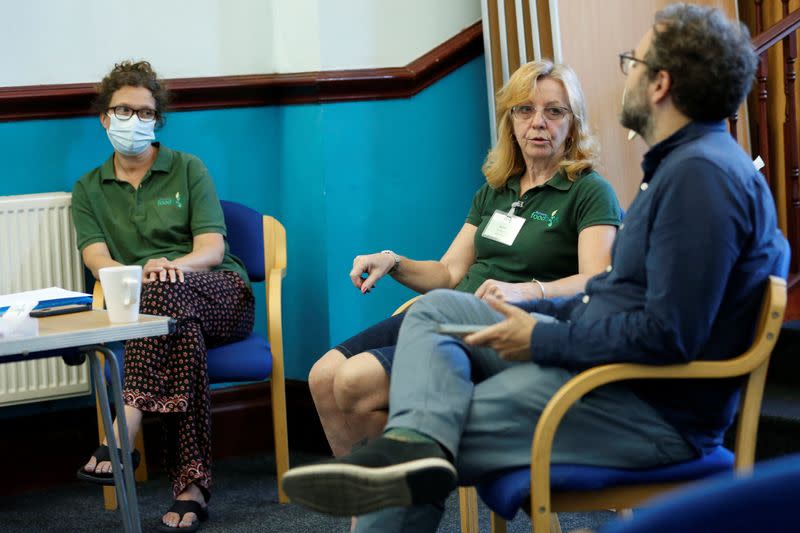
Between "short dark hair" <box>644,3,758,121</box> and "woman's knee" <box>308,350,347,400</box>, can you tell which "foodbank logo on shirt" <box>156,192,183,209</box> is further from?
"short dark hair" <box>644,3,758,121</box>

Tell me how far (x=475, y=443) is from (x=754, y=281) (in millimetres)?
529

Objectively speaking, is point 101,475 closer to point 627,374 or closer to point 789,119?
point 627,374

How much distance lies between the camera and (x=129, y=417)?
280 cm

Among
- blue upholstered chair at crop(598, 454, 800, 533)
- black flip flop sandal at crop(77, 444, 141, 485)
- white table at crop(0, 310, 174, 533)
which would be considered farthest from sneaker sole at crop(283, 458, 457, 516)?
black flip flop sandal at crop(77, 444, 141, 485)

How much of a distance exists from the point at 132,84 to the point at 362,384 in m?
1.65

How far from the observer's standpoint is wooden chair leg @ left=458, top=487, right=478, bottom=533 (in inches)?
95.7

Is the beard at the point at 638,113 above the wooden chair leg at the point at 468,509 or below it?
above

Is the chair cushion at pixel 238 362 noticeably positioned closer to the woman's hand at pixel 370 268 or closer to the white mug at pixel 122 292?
the woman's hand at pixel 370 268

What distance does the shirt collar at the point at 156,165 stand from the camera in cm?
329

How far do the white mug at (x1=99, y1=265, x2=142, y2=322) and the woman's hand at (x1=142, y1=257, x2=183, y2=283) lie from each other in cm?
106

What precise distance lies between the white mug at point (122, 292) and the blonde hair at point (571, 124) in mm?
1051

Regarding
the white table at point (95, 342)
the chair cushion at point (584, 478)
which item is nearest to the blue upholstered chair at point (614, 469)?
the chair cushion at point (584, 478)

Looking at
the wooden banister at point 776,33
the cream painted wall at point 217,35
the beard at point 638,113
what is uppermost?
the cream painted wall at point 217,35

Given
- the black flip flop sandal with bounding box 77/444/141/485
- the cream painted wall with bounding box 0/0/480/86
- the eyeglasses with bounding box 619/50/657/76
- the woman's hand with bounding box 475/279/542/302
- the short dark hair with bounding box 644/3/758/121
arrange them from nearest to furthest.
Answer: the short dark hair with bounding box 644/3/758/121, the eyeglasses with bounding box 619/50/657/76, the woman's hand with bounding box 475/279/542/302, the black flip flop sandal with bounding box 77/444/141/485, the cream painted wall with bounding box 0/0/480/86
